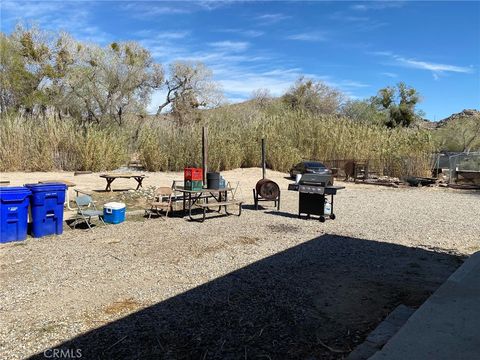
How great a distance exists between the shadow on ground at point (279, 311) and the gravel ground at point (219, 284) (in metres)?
0.02

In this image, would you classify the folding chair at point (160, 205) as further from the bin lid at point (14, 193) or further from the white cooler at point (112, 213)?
the bin lid at point (14, 193)

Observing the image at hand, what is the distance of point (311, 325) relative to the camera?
422 centimetres

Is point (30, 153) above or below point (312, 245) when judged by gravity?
above

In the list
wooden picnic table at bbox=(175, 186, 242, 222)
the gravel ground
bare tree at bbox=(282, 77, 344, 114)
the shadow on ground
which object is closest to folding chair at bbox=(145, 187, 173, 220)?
wooden picnic table at bbox=(175, 186, 242, 222)

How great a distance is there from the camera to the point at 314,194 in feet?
33.2

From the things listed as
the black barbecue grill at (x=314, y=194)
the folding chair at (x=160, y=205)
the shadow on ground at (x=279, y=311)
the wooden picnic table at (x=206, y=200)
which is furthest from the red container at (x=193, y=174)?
the shadow on ground at (x=279, y=311)

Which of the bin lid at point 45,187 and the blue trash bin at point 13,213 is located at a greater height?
the bin lid at point 45,187

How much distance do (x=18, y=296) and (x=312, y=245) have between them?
4710 mm

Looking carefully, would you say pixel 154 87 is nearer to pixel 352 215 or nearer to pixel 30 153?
pixel 30 153

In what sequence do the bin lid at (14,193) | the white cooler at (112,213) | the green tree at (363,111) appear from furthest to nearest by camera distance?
the green tree at (363,111), the white cooler at (112,213), the bin lid at (14,193)

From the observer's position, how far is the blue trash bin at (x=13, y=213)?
7.08 metres

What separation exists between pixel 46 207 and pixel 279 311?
5.06 metres

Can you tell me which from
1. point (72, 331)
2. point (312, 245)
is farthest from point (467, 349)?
point (312, 245)

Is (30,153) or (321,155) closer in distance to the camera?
(30,153)
